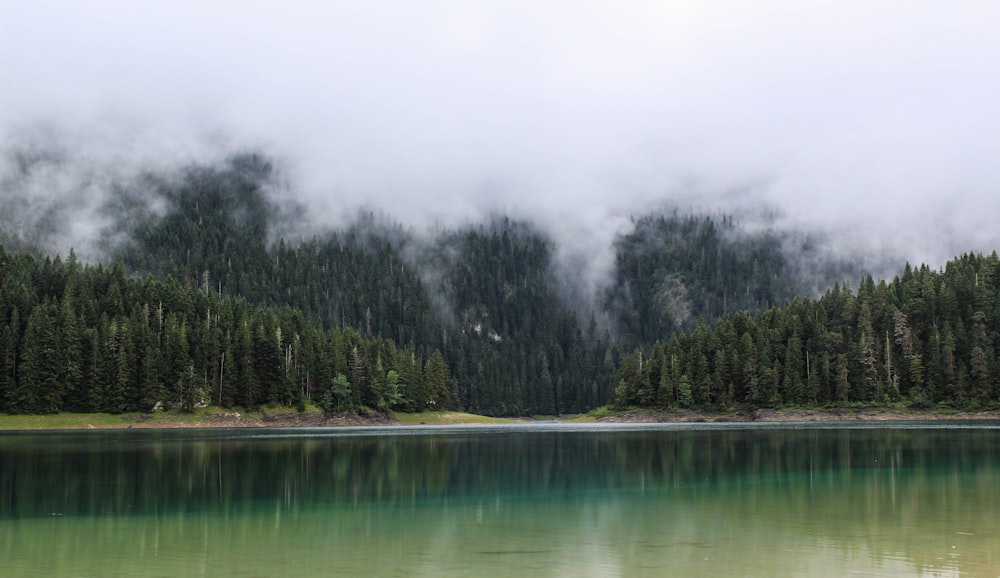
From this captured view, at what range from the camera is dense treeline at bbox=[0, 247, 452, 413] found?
458 feet

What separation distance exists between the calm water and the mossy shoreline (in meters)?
83.5

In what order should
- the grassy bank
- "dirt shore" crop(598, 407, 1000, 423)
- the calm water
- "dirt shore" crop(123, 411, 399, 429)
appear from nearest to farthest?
1. the calm water
2. the grassy bank
3. "dirt shore" crop(123, 411, 399, 429)
4. "dirt shore" crop(598, 407, 1000, 423)

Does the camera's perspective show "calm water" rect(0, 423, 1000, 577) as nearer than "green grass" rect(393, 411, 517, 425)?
Yes

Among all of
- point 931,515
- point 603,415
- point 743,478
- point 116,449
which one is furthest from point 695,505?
point 603,415

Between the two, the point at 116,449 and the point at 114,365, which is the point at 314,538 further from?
the point at 114,365

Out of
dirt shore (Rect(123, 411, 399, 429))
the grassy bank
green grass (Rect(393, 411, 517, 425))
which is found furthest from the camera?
green grass (Rect(393, 411, 517, 425))

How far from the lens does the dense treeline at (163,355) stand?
13962 centimetres

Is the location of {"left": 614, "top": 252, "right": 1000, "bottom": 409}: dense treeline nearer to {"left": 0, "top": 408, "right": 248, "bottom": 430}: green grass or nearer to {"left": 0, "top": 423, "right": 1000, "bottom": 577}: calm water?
{"left": 0, "top": 408, "right": 248, "bottom": 430}: green grass

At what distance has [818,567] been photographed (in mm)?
23062

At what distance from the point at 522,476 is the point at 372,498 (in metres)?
12.1

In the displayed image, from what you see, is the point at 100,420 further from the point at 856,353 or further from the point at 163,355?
the point at 856,353

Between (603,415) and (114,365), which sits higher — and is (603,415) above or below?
below

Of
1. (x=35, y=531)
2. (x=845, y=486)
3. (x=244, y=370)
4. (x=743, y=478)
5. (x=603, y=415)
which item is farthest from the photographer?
(x=603, y=415)

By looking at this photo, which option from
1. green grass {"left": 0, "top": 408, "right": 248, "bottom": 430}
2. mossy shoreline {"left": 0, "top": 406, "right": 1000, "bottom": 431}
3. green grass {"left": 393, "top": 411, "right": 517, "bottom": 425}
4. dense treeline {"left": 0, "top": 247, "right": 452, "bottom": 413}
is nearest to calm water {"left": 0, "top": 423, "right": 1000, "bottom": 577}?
green grass {"left": 0, "top": 408, "right": 248, "bottom": 430}
